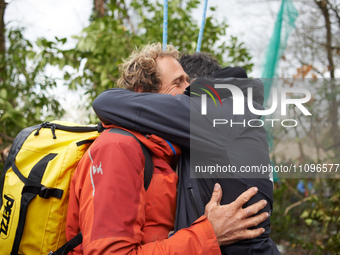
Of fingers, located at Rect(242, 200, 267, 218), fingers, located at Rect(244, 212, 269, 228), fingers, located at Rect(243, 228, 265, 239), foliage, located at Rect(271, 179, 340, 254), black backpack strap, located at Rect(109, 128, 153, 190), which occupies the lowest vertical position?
foliage, located at Rect(271, 179, 340, 254)

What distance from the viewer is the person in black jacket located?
60.2 inches

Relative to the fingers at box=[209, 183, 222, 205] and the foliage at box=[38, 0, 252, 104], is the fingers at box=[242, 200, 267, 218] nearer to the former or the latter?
the fingers at box=[209, 183, 222, 205]

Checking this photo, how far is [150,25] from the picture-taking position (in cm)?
350

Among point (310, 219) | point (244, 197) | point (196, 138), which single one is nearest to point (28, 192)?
point (196, 138)

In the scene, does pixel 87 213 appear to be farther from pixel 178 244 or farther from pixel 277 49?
pixel 277 49

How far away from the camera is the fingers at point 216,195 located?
1535 mm

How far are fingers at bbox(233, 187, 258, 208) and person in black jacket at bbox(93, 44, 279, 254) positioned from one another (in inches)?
1.4

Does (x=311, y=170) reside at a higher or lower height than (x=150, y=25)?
lower

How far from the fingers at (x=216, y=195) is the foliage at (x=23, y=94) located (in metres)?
2.15

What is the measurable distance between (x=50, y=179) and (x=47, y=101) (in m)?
2.08

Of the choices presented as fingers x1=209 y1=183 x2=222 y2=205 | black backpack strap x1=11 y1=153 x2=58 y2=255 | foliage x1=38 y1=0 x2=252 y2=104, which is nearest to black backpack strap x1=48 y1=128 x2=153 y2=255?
black backpack strap x1=11 y1=153 x2=58 y2=255

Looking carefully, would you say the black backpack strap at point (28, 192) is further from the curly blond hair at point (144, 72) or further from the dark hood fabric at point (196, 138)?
the curly blond hair at point (144, 72)

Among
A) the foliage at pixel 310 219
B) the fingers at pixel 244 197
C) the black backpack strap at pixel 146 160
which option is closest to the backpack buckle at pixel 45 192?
the black backpack strap at pixel 146 160

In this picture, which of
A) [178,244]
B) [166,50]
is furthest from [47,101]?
[178,244]
